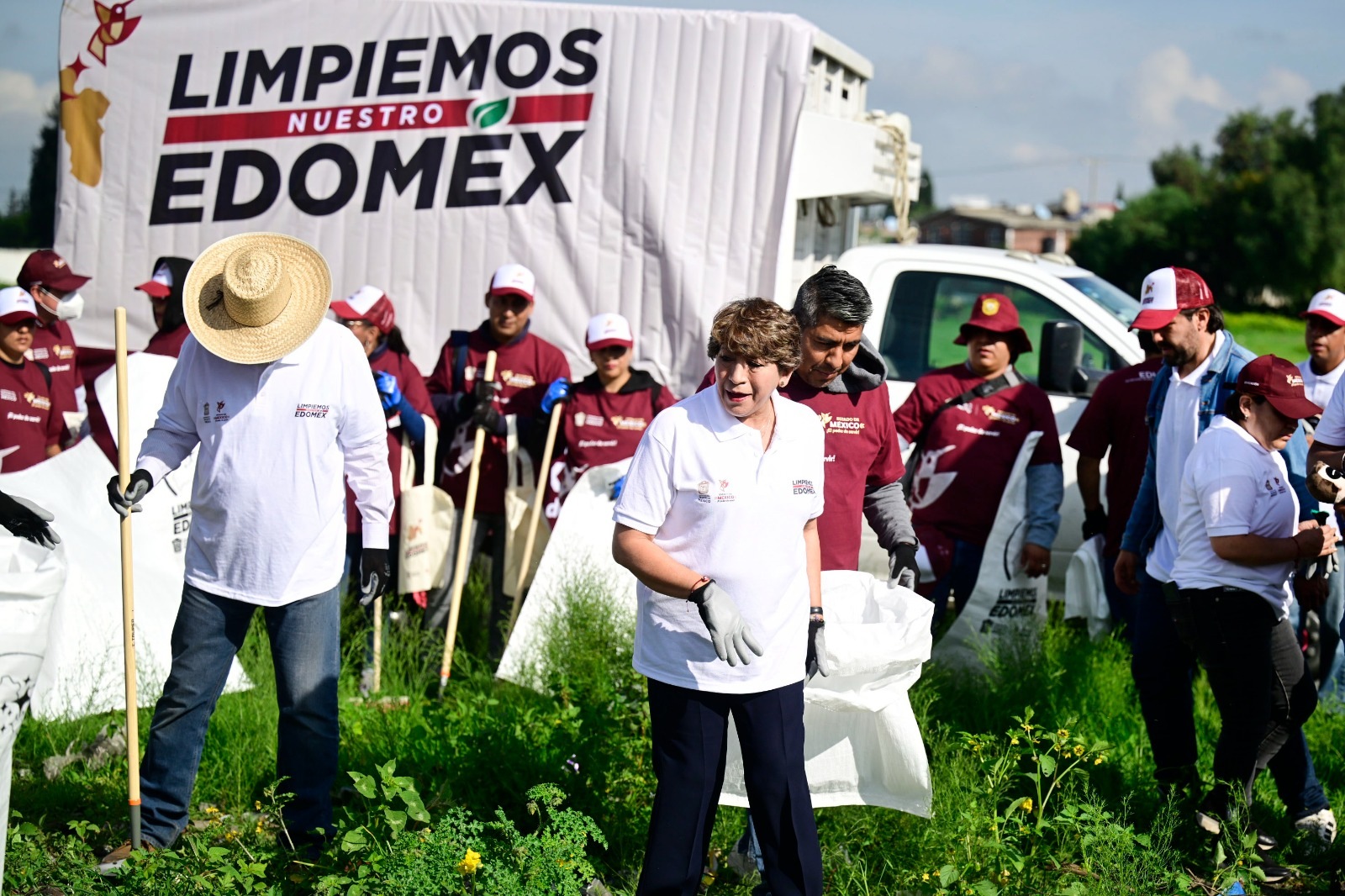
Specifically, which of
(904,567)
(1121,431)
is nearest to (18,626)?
(904,567)

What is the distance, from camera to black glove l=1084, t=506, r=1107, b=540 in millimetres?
5859

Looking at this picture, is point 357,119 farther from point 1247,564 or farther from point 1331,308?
point 1247,564

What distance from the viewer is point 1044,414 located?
18.5ft

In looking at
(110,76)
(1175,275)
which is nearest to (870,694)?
(1175,275)

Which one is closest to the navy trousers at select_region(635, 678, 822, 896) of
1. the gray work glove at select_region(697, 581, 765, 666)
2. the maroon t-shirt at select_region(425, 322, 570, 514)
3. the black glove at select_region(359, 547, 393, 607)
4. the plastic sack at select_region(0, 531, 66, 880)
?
the gray work glove at select_region(697, 581, 765, 666)

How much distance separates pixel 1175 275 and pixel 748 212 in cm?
257

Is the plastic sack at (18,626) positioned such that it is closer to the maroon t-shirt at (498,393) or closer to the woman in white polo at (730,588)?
the woman in white polo at (730,588)

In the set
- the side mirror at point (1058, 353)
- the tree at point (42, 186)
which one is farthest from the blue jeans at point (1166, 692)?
the tree at point (42, 186)

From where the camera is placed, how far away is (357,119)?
7184 mm

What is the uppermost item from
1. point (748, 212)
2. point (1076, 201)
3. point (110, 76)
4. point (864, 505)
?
point (1076, 201)

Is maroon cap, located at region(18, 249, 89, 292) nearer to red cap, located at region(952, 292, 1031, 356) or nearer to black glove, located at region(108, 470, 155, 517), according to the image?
black glove, located at region(108, 470, 155, 517)

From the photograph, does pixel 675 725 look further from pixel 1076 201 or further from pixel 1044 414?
pixel 1076 201

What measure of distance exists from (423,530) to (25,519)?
2452mm

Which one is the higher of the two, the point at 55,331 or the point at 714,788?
the point at 55,331
